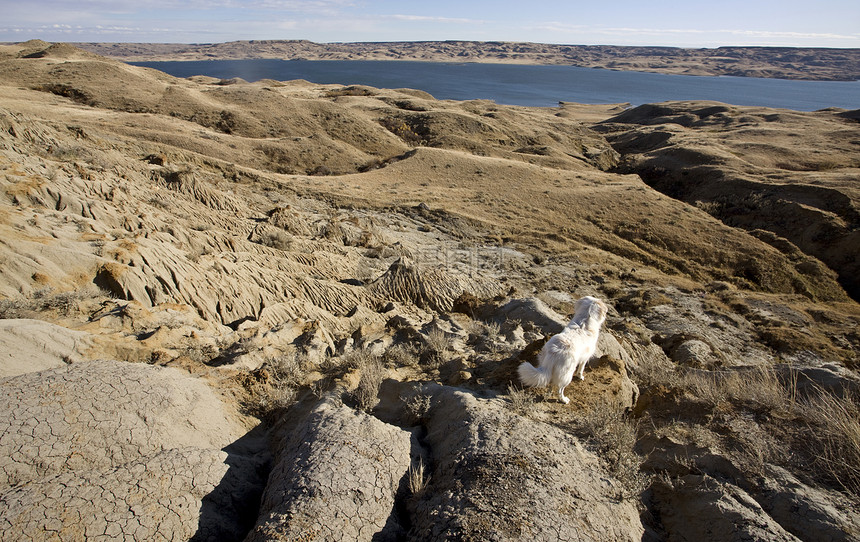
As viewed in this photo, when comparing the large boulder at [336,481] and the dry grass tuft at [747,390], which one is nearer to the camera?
the large boulder at [336,481]

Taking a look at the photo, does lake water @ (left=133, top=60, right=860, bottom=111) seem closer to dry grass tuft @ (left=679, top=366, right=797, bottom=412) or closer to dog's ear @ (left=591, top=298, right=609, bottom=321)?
dry grass tuft @ (left=679, top=366, right=797, bottom=412)

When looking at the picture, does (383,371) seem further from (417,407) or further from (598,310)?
(598,310)

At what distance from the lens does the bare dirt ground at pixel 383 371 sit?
315cm

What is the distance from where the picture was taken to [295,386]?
565cm

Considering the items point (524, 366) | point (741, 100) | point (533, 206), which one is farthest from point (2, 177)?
point (741, 100)

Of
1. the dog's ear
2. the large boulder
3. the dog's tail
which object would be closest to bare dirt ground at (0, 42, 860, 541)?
the large boulder

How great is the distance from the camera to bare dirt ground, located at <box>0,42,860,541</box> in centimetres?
315

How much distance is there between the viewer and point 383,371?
6.13m

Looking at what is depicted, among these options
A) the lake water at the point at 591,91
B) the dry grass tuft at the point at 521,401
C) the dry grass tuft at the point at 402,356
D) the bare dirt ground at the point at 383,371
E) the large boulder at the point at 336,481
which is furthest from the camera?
the lake water at the point at 591,91

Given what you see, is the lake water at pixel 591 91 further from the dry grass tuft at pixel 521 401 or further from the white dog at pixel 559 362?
the dry grass tuft at pixel 521 401

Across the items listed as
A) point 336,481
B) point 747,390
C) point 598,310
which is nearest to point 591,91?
point 598,310

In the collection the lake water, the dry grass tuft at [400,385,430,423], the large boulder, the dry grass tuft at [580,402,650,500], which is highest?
the lake water

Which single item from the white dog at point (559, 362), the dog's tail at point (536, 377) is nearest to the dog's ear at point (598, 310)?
the white dog at point (559, 362)

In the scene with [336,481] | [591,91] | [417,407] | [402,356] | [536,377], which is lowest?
[402,356]
